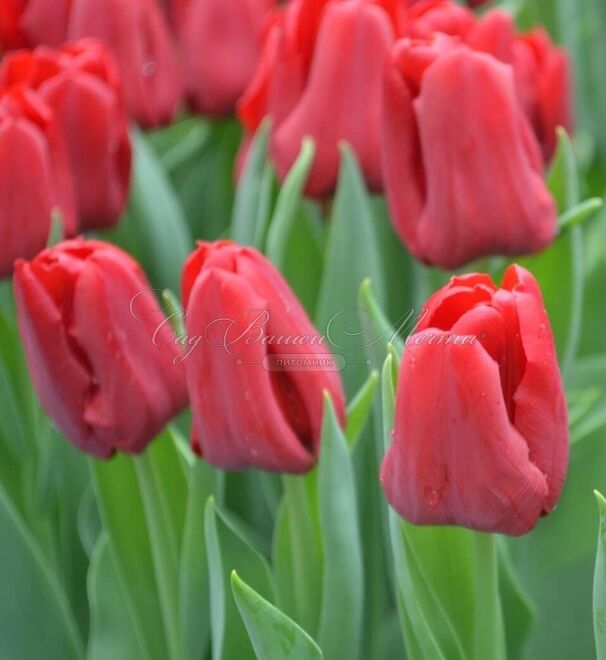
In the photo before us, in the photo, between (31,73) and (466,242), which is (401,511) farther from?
(31,73)

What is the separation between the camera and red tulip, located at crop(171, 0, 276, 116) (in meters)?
0.98

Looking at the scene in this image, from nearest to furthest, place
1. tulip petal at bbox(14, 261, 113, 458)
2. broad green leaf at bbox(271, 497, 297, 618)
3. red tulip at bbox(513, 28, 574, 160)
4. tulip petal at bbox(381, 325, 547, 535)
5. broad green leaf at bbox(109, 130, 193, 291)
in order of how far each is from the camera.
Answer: tulip petal at bbox(381, 325, 547, 535), tulip petal at bbox(14, 261, 113, 458), broad green leaf at bbox(271, 497, 297, 618), red tulip at bbox(513, 28, 574, 160), broad green leaf at bbox(109, 130, 193, 291)

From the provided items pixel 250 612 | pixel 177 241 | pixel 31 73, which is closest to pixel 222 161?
pixel 177 241

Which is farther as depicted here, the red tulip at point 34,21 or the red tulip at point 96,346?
the red tulip at point 34,21

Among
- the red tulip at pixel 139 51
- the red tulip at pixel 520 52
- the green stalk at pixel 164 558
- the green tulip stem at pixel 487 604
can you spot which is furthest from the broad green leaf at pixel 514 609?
the red tulip at pixel 139 51

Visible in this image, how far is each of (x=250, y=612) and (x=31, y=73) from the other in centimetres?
42

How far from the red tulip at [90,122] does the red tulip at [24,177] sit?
35 millimetres

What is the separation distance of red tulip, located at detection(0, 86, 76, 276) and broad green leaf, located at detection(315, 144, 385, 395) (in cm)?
17

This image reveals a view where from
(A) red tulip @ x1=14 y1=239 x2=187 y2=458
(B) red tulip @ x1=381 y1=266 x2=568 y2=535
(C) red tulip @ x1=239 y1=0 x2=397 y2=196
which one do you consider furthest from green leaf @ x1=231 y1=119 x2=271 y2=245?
(B) red tulip @ x1=381 y1=266 x2=568 y2=535

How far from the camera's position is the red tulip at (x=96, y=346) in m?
0.56

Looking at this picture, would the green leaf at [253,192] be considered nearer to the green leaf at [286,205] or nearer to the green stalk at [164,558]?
the green leaf at [286,205]

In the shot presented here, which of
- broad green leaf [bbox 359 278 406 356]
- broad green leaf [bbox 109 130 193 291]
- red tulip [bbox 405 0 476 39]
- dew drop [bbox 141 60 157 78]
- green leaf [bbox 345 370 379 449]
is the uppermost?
red tulip [bbox 405 0 476 39]

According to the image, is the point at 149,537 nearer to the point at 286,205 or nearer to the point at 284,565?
the point at 284,565

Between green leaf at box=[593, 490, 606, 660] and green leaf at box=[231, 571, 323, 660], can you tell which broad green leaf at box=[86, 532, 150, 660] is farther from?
green leaf at box=[593, 490, 606, 660]
